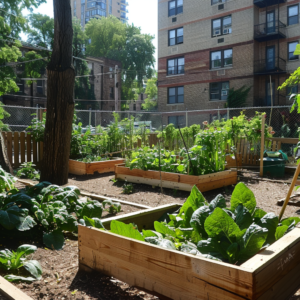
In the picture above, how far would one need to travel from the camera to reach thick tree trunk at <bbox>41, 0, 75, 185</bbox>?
20.7 ft

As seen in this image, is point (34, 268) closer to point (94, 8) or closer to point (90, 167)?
point (90, 167)

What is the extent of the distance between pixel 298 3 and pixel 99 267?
1065 inches

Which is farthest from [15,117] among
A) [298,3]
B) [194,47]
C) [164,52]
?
[298,3]

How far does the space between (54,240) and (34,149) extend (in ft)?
22.4

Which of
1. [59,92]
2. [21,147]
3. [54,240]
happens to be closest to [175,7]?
[21,147]

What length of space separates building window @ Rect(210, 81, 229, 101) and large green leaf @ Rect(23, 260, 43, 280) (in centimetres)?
2568

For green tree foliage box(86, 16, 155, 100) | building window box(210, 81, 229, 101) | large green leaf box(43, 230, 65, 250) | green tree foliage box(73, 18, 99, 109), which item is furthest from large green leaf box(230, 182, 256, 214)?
green tree foliage box(86, 16, 155, 100)

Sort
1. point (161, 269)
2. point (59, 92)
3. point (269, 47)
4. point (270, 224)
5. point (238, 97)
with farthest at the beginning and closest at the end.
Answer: point (269, 47)
point (238, 97)
point (59, 92)
point (270, 224)
point (161, 269)

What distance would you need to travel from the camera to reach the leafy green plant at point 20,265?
96.6 inches

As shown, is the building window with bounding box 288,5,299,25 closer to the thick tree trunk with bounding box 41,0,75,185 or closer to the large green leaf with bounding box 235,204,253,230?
the thick tree trunk with bounding box 41,0,75,185

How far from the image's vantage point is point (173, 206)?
11.3 feet

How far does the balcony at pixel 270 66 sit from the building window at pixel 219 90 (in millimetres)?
2674

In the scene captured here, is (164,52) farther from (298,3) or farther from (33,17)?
(33,17)

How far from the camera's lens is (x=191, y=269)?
1861 mm
